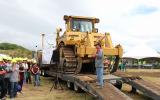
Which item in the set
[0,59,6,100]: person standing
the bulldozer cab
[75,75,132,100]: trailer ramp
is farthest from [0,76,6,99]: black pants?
the bulldozer cab

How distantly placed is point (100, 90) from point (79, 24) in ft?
26.2

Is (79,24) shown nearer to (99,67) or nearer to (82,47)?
(82,47)

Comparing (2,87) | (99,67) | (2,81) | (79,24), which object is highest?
(79,24)

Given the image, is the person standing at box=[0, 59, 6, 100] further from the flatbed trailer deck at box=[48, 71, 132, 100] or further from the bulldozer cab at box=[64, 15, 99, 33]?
the bulldozer cab at box=[64, 15, 99, 33]

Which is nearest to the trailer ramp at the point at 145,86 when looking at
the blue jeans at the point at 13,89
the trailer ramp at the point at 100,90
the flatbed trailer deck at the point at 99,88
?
the flatbed trailer deck at the point at 99,88

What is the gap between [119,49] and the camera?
20.3 meters

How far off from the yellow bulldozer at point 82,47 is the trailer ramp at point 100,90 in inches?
84.9

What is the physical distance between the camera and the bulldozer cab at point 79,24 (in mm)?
22641

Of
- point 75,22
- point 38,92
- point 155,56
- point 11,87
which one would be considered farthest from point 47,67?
point 155,56

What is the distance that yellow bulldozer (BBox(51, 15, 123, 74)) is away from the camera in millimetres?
20016

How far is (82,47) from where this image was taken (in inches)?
769

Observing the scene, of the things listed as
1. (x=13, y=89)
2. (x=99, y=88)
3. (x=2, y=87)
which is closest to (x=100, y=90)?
(x=99, y=88)

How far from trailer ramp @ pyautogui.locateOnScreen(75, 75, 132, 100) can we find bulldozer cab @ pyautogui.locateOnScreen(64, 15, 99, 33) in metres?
5.07

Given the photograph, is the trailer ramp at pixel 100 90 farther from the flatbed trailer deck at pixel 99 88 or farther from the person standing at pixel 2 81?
the person standing at pixel 2 81
